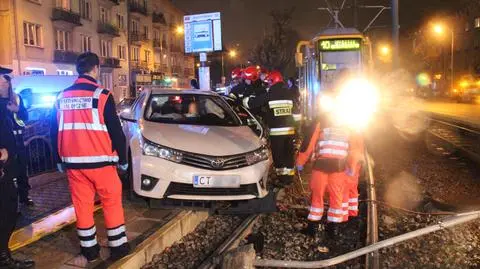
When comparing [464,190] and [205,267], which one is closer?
[205,267]

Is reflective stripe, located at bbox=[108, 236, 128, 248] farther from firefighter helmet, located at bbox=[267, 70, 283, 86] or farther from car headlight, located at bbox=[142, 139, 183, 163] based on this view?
firefighter helmet, located at bbox=[267, 70, 283, 86]

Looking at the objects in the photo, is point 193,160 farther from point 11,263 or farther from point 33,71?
point 33,71

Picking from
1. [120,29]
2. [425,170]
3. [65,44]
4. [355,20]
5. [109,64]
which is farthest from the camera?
[120,29]

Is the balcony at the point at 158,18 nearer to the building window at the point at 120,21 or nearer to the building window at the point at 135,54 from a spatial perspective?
the building window at the point at 135,54

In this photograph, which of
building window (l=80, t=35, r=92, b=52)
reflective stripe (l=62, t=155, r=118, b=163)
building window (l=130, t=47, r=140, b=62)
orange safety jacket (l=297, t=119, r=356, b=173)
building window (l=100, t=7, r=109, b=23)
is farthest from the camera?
building window (l=130, t=47, r=140, b=62)

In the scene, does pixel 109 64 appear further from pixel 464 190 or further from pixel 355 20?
pixel 464 190

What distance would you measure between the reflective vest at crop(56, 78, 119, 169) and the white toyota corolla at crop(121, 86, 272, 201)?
137 centimetres

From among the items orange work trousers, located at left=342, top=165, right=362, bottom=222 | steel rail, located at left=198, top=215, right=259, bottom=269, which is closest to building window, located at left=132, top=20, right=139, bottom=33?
steel rail, located at left=198, top=215, right=259, bottom=269

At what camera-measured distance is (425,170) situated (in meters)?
10.5

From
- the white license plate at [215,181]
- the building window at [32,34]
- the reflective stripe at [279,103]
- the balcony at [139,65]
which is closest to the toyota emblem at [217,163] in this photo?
the white license plate at [215,181]

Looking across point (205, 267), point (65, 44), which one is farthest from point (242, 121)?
point (65, 44)

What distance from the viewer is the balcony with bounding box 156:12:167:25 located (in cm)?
5880

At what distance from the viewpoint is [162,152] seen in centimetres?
575

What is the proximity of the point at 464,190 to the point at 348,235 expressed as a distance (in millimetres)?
3710
